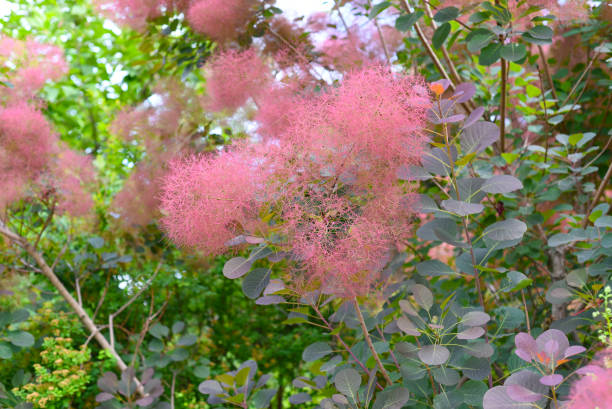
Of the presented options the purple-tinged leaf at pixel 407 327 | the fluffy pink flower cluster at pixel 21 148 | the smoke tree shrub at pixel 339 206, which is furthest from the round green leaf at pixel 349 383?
the fluffy pink flower cluster at pixel 21 148

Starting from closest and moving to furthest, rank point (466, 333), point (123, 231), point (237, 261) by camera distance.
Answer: point (466, 333) < point (237, 261) < point (123, 231)

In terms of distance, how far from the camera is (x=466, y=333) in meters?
1.44

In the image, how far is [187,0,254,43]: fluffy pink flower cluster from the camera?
8.47ft

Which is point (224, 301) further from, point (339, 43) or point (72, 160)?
point (339, 43)

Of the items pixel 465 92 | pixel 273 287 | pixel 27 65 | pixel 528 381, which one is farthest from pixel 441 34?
pixel 27 65

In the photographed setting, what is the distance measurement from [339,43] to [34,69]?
190cm

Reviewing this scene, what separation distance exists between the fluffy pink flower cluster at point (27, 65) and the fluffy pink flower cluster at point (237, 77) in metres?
1.20

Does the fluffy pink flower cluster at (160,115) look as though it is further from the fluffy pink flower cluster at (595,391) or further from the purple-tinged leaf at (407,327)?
the fluffy pink flower cluster at (595,391)

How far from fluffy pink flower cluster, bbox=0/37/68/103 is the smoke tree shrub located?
2 cm

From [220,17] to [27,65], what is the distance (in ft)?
4.51

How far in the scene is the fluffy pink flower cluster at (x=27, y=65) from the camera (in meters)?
2.86

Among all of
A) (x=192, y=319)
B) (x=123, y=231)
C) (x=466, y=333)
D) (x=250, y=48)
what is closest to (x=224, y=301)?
(x=192, y=319)

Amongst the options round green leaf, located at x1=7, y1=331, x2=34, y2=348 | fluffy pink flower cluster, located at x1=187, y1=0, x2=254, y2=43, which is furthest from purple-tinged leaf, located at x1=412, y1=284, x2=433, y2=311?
round green leaf, located at x1=7, y1=331, x2=34, y2=348

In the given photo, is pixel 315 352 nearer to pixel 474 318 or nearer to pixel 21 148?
pixel 474 318
